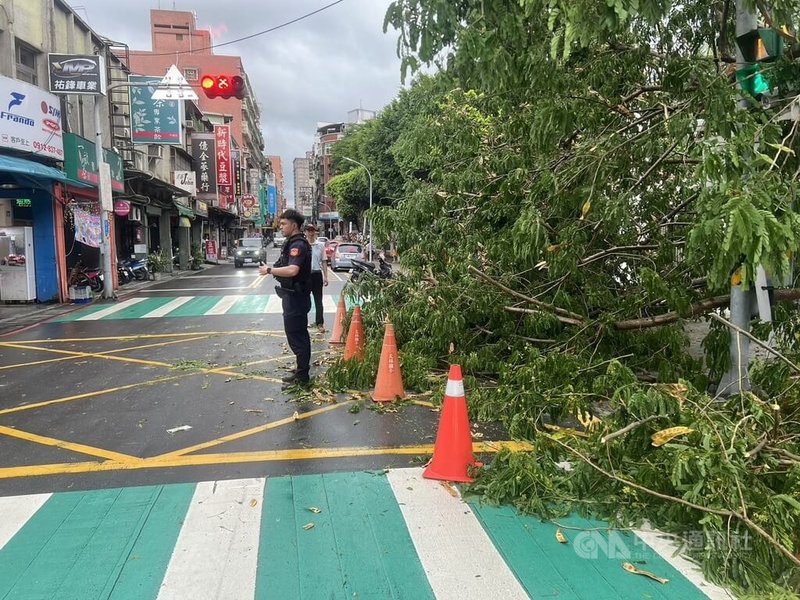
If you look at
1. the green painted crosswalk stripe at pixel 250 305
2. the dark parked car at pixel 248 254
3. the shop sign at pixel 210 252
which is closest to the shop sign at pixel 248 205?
the shop sign at pixel 210 252

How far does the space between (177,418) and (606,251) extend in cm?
465

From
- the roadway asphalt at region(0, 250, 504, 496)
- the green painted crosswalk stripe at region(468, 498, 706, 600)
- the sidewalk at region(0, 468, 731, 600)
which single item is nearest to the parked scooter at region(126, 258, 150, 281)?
the roadway asphalt at region(0, 250, 504, 496)

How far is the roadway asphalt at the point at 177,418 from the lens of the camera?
4438 millimetres

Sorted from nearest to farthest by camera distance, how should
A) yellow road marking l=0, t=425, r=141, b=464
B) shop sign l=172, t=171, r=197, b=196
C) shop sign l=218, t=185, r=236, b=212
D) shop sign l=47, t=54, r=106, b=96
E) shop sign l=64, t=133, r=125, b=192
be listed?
yellow road marking l=0, t=425, r=141, b=464 → shop sign l=47, t=54, r=106, b=96 → shop sign l=64, t=133, r=125, b=192 → shop sign l=172, t=171, r=197, b=196 → shop sign l=218, t=185, r=236, b=212

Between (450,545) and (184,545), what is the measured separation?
1510mm

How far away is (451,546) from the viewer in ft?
10.7

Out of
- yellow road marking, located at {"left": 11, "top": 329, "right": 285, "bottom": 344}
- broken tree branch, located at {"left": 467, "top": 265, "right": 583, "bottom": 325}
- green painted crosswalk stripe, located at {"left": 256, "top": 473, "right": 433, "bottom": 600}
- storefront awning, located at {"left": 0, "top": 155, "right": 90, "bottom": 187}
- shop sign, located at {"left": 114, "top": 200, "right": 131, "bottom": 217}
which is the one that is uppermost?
storefront awning, located at {"left": 0, "top": 155, "right": 90, "bottom": 187}

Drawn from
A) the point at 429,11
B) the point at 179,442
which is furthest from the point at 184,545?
the point at 429,11

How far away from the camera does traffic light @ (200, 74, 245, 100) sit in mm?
11281

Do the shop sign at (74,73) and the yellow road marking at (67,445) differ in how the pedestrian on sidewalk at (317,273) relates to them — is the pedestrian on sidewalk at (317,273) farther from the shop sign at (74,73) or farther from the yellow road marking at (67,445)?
the shop sign at (74,73)

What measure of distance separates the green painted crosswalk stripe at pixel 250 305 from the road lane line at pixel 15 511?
980 centimetres

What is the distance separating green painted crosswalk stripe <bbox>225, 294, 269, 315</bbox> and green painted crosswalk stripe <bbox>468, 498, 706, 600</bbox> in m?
11.1

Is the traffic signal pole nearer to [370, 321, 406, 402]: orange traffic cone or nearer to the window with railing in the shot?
[370, 321, 406, 402]: orange traffic cone

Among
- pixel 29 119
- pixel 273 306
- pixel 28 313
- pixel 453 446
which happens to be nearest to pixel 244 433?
pixel 453 446
